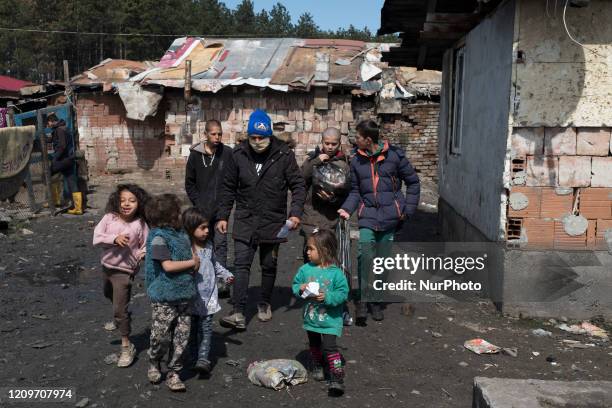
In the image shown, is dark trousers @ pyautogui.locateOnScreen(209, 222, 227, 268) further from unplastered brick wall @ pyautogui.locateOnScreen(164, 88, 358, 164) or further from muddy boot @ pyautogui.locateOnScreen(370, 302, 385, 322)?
unplastered brick wall @ pyautogui.locateOnScreen(164, 88, 358, 164)

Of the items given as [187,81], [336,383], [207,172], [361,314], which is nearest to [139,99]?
[187,81]

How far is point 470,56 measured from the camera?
704cm

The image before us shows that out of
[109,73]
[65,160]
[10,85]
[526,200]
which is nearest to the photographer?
[526,200]

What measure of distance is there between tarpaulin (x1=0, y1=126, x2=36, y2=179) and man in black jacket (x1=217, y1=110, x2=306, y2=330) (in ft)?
20.6

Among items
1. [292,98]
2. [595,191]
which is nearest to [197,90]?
[292,98]

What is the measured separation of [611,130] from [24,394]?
5291 millimetres

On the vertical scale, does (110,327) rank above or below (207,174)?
below

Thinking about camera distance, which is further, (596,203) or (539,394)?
(596,203)

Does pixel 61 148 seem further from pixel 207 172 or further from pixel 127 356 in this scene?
pixel 127 356

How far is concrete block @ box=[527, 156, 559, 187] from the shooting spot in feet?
17.2

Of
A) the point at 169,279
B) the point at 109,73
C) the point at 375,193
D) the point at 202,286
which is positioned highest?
the point at 109,73

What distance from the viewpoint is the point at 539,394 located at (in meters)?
2.81

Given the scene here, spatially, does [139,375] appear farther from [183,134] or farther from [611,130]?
[183,134]

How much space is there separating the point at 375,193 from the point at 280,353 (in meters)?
1.70
